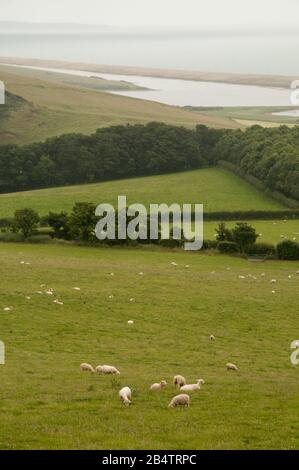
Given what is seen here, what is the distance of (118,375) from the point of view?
1042 inches

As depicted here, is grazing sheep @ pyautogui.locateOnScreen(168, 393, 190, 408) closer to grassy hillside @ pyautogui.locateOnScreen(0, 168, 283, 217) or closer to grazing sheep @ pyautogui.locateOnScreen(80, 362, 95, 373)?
grazing sheep @ pyautogui.locateOnScreen(80, 362, 95, 373)

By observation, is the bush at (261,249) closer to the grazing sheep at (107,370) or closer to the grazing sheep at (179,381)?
the grazing sheep at (107,370)

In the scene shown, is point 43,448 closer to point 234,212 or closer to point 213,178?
point 234,212

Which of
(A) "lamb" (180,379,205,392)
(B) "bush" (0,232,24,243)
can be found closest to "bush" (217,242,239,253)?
(B) "bush" (0,232,24,243)

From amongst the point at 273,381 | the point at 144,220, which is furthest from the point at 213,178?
the point at 273,381

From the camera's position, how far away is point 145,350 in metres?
32.2

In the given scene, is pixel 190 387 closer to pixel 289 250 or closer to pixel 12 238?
pixel 289 250

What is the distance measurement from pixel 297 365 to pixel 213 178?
7800 cm

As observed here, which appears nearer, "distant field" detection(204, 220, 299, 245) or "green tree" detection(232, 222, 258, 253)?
"green tree" detection(232, 222, 258, 253)

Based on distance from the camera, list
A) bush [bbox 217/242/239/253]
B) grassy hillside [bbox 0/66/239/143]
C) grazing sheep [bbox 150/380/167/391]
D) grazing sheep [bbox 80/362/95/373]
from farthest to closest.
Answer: grassy hillside [bbox 0/66/239/143], bush [bbox 217/242/239/253], grazing sheep [bbox 80/362/95/373], grazing sheep [bbox 150/380/167/391]

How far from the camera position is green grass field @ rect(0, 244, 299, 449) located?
19359 millimetres

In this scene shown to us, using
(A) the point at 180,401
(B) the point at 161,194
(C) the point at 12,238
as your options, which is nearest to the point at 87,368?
(A) the point at 180,401

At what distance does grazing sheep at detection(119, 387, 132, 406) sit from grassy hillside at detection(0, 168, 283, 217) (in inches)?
2559

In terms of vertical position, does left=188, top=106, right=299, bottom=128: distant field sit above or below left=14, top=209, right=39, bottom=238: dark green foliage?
above
